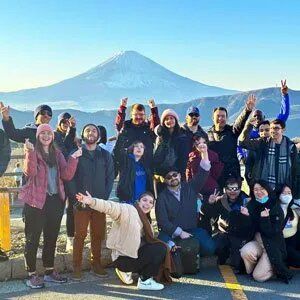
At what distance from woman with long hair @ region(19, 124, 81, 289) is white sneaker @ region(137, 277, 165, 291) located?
814 mm

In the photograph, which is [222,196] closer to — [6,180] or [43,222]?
[43,222]

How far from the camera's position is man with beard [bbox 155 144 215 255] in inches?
207

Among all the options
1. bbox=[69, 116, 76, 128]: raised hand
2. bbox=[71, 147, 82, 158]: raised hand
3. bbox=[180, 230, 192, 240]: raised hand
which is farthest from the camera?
bbox=[69, 116, 76, 128]: raised hand

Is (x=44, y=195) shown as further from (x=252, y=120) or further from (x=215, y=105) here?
(x=215, y=105)

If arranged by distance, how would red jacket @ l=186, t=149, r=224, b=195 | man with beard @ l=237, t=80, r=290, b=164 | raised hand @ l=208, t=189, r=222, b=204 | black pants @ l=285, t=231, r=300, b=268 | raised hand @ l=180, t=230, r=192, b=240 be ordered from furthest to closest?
man with beard @ l=237, t=80, r=290, b=164 → red jacket @ l=186, t=149, r=224, b=195 → raised hand @ l=208, t=189, r=222, b=204 → raised hand @ l=180, t=230, r=192, b=240 → black pants @ l=285, t=231, r=300, b=268

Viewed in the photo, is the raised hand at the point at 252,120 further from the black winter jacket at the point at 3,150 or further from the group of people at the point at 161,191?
the black winter jacket at the point at 3,150

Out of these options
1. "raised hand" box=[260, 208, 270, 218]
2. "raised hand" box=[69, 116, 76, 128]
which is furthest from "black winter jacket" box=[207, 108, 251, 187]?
"raised hand" box=[69, 116, 76, 128]

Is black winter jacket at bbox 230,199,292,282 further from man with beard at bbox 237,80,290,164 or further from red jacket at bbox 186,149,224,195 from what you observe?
man with beard at bbox 237,80,290,164

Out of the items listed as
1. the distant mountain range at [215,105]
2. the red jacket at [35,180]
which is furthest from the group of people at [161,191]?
the distant mountain range at [215,105]

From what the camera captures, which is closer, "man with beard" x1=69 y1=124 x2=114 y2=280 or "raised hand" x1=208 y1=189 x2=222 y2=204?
"man with beard" x1=69 y1=124 x2=114 y2=280

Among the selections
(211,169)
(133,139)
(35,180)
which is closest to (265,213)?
(211,169)

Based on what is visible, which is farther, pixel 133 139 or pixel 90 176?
pixel 133 139

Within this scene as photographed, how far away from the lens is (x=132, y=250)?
481cm

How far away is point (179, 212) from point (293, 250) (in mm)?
1337
